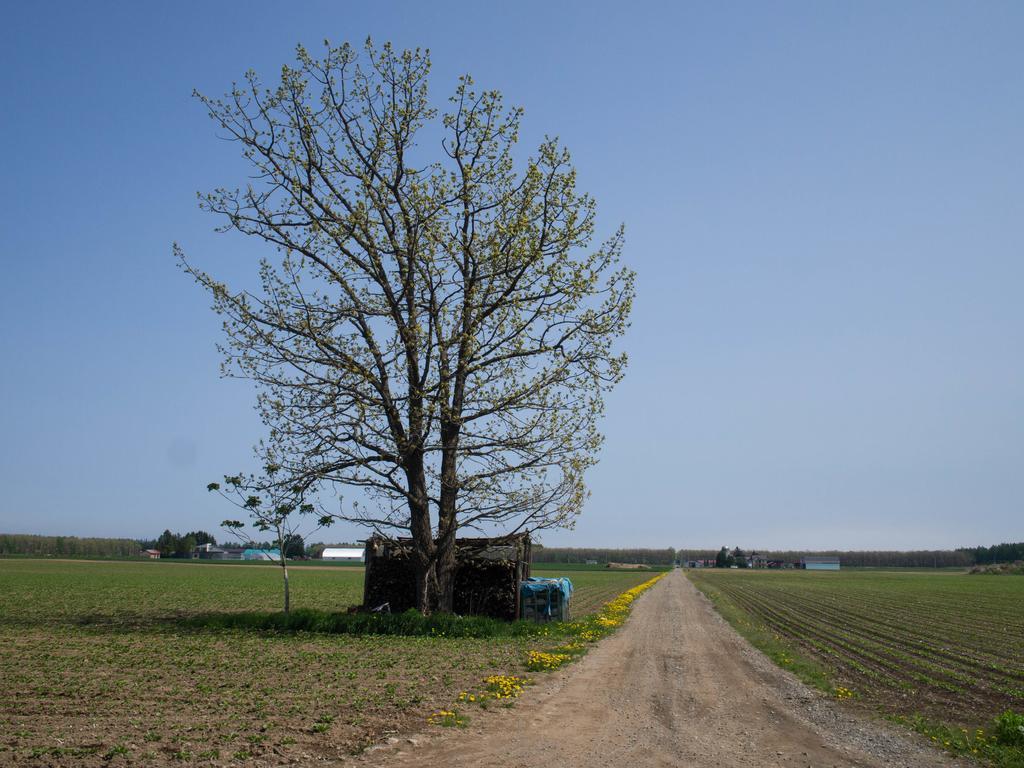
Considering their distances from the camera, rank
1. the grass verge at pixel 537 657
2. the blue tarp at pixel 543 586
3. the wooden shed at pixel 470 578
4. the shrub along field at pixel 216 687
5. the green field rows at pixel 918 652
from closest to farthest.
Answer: the shrub along field at pixel 216 687
the grass verge at pixel 537 657
the green field rows at pixel 918 652
the wooden shed at pixel 470 578
the blue tarp at pixel 543 586

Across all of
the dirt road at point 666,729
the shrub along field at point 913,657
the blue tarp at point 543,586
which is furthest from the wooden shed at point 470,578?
the dirt road at point 666,729

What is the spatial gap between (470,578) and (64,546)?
181 m

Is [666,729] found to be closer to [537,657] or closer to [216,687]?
[537,657]

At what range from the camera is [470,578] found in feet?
87.6

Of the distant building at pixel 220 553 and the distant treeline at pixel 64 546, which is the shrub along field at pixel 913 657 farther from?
the distant treeline at pixel 64 546

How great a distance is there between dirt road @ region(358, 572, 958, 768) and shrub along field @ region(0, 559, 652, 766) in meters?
1.24

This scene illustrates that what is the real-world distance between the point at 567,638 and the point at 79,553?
176289 mm

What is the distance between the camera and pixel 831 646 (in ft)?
81.8

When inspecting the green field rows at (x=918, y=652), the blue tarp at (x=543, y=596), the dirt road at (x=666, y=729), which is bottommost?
the green field rows at (x=918, y=652)

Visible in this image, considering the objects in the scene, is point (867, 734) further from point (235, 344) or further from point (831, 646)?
point (235, 344)

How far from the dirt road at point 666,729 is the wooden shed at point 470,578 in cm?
853

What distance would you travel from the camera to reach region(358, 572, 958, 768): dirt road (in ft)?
31.5

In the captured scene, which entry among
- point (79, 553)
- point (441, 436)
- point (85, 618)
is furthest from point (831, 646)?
point (79, 553)

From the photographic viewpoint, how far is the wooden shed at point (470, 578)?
86.3 ft
